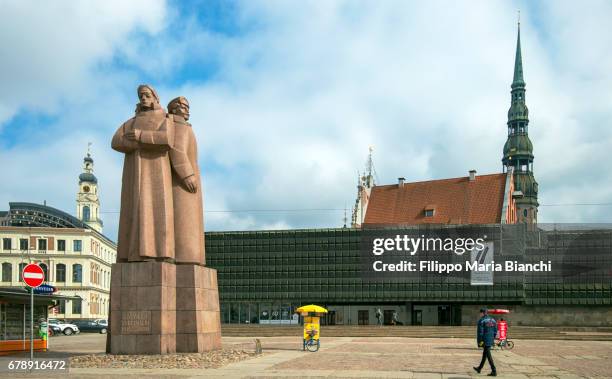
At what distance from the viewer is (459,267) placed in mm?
80375

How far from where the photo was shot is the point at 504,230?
261 ft

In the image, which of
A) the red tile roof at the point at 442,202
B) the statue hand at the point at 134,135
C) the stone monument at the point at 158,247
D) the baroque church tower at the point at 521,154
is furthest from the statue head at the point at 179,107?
the baroque church tower at the point at 521,154

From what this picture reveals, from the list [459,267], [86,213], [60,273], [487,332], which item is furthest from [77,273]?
[487,332]

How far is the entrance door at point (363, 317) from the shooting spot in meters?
85.7

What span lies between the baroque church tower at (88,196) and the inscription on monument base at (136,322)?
104494mm

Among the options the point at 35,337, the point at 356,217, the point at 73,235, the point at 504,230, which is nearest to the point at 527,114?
the point at 356,217

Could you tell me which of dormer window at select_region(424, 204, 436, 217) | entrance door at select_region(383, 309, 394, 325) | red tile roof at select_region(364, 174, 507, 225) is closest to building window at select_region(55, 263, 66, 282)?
red tile roof at select_region(364, 174, 507, 225)

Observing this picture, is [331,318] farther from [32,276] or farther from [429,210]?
[32,276]

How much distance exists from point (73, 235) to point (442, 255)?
50.7 m

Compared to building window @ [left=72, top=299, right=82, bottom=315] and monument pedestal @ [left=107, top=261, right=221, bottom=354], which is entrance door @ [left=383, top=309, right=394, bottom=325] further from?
monument pedestal @ [left=107, top=261, right=221, bottom=354]

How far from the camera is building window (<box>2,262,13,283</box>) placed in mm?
99375

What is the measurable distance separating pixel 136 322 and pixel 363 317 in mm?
64707

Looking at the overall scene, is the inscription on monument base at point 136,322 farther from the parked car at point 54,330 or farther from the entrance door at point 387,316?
the entrance door at point 387,316

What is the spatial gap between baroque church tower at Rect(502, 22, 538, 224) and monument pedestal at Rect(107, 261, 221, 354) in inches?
4472
